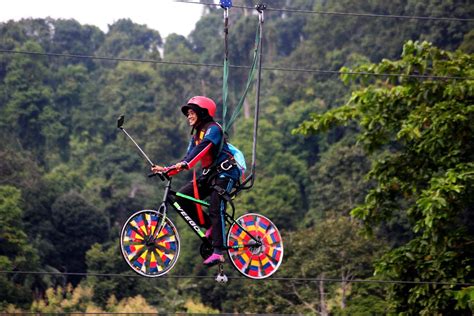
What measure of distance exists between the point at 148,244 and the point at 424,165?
21.3 feet

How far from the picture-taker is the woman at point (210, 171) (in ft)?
27.1

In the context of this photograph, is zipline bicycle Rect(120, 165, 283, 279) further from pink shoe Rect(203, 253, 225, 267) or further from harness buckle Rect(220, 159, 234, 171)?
harness buckle Rect(220, 159, 234, 171)

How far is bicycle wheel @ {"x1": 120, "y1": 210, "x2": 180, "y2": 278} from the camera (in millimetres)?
8375

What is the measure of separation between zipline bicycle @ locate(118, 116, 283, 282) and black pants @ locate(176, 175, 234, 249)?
51 millimetres

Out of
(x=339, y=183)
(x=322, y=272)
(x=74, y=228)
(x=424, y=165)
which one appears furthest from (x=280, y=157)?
(x=424, y=165)

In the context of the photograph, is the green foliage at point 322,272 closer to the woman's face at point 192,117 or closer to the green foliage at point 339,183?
the green foliage at point 339,183

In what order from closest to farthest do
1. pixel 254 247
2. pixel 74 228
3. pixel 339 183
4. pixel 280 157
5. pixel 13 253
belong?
1. pixel 254 247
2. pixel 13 253
3. pixel 339 183
4. pixel 74 228
5. pixel 280 157

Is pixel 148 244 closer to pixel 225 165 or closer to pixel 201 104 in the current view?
pixel 225 165

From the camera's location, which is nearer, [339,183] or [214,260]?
[214,260]

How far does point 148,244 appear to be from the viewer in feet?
27.7

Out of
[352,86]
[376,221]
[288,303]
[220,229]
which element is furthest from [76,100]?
[220,229]

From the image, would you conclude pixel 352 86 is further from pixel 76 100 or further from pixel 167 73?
pixel 76 100

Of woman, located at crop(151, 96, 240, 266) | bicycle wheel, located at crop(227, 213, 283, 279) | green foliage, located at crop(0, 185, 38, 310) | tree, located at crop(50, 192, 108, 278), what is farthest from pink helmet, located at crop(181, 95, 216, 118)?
tree, located at crop(50, 192, 108, 278)

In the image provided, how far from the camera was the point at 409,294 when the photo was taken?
1351cm
